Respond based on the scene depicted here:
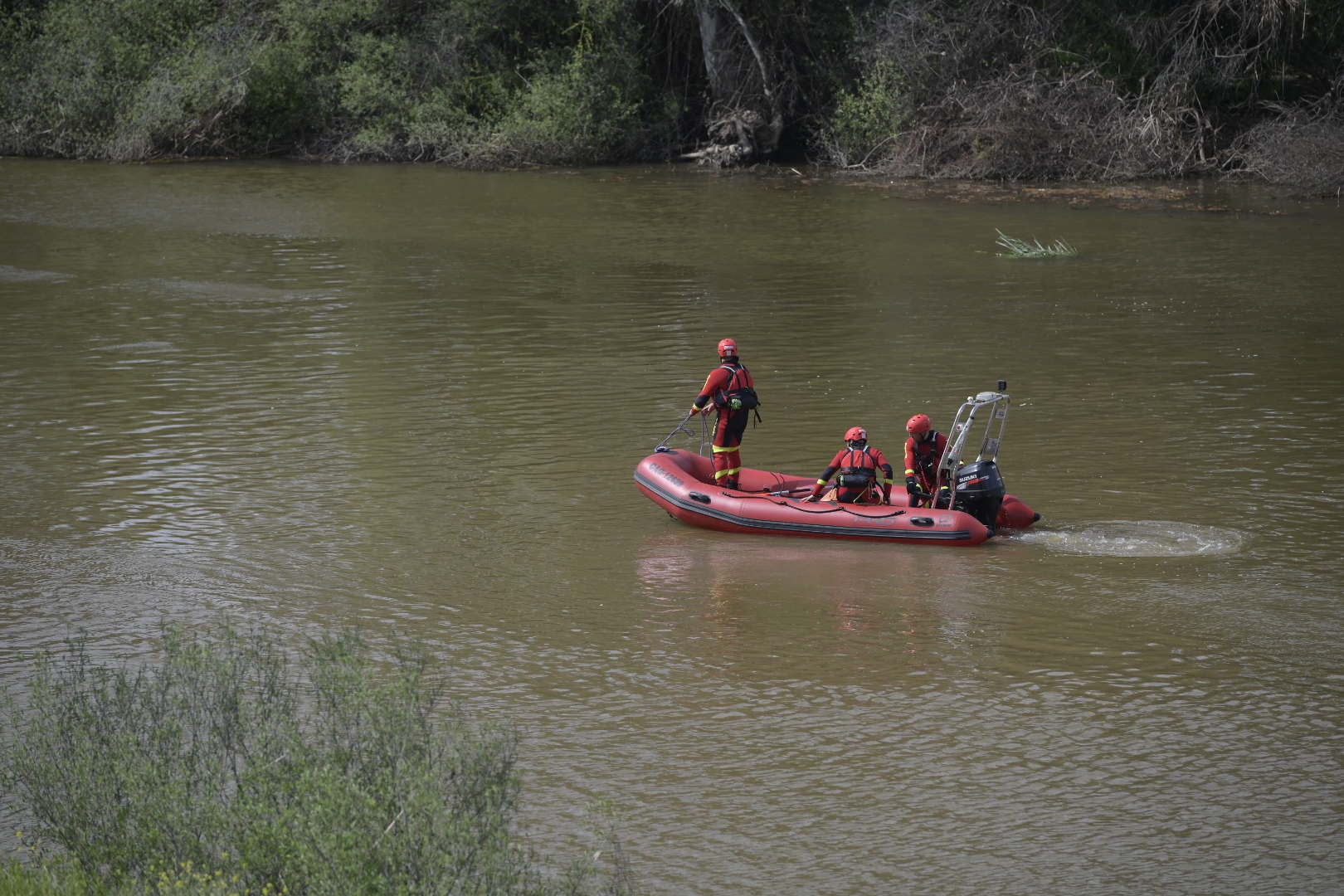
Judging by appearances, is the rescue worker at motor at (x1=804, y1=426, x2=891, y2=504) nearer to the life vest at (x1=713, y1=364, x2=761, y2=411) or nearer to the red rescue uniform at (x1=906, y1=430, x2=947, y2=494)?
the red rescue uniform at (x1=906, y1=430, x2=947, y2=494)

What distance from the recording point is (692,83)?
115 ft

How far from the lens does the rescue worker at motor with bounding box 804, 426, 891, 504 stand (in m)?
11.4

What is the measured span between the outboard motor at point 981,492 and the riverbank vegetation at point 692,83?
18947 millimetres

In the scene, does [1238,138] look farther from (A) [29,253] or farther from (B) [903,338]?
(A) [29,253]

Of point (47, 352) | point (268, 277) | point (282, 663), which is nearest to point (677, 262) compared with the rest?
point (268, 277)

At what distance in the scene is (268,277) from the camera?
70.4 feet

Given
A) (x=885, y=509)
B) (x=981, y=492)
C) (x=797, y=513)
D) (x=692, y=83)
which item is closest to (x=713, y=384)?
(x=797, y=513)

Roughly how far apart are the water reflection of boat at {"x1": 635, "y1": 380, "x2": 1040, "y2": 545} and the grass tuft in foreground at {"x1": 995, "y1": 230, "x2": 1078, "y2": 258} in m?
11.0

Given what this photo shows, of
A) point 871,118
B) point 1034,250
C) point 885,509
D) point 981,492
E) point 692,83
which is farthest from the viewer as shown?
point 692,83

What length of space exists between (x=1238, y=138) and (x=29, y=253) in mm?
20826

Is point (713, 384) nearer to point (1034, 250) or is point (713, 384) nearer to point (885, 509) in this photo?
point (885, 509)

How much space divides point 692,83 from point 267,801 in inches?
1210

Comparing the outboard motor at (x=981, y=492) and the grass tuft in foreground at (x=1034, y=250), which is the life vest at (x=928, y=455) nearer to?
the outboard motor at (x=981, y=492)

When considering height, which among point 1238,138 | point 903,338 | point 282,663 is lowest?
point 282,663
